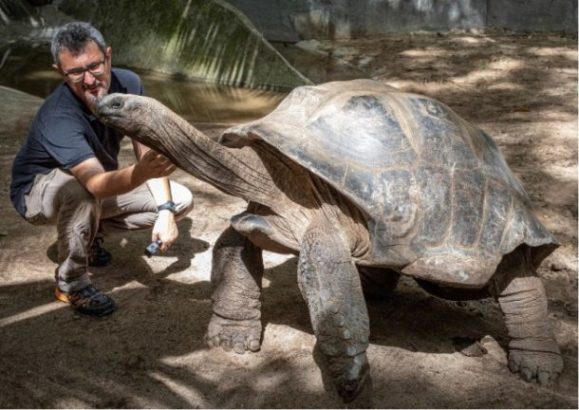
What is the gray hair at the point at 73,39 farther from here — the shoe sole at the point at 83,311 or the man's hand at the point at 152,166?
the shoe sole at the point at 83,311

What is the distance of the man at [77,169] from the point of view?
12.3ft

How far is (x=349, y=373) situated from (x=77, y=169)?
1.83m

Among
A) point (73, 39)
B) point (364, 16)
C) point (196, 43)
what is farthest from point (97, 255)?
point (364, 16)

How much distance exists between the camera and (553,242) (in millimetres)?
3469

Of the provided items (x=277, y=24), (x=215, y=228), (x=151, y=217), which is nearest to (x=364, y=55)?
(x=277, y=24)

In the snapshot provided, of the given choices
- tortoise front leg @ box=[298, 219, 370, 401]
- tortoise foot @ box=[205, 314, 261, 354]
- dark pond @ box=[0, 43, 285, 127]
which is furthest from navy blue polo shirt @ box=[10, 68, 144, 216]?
dark pond @ box=[0, 43, 285, 127]

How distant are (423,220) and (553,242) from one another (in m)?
0.73

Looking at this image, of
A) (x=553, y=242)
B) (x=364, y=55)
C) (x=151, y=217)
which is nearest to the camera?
(x=553, y=242)

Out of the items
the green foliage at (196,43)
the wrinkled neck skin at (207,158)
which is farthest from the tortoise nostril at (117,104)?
the green foliage at (196,43)

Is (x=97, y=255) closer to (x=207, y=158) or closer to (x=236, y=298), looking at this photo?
(x=236, y=298)

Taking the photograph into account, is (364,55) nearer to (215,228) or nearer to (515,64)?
(515,64)

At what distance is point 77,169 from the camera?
12.4 ft

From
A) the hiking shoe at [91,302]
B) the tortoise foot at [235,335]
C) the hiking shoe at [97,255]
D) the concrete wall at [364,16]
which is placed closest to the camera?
the tortoise foot at [235,335]

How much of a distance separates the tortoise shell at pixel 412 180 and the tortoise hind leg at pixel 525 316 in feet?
0.58
